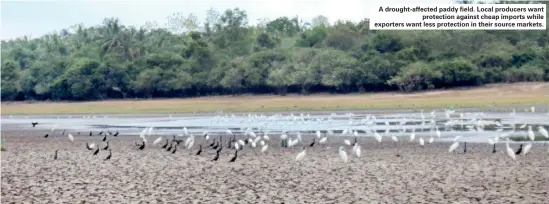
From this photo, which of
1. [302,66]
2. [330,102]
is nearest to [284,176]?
[330,102]

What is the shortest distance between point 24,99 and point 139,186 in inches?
2605

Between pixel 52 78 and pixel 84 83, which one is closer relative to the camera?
pixel 84 83

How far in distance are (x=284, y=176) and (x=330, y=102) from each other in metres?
39.7

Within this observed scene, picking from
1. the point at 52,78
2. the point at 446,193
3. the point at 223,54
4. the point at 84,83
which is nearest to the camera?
the point at 446,193

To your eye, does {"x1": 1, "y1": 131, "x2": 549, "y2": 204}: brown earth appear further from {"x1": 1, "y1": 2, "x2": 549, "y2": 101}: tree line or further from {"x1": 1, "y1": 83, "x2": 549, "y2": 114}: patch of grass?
{"x1": 1, "y1": 2, "x2": 549, "y2": 101}: tree line

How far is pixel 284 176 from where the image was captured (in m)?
18.0

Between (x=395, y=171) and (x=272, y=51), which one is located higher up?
(x=272, y=51)

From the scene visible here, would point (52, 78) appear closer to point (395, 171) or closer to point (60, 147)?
point (60, 147)

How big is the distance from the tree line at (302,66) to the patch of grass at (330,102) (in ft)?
5.19

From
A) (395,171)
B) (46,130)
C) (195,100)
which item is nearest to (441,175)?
(395,171)

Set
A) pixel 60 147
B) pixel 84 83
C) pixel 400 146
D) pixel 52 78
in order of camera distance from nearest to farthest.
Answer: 1. pixel 400 146
2. pixel 60 147
3. pixel 84 83
4. pixel 52 78

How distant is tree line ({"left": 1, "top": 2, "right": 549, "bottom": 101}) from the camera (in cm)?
6150

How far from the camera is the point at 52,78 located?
7775 centimetres

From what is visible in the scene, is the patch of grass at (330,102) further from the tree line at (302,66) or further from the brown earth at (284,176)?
the brown earth at (284,176)
